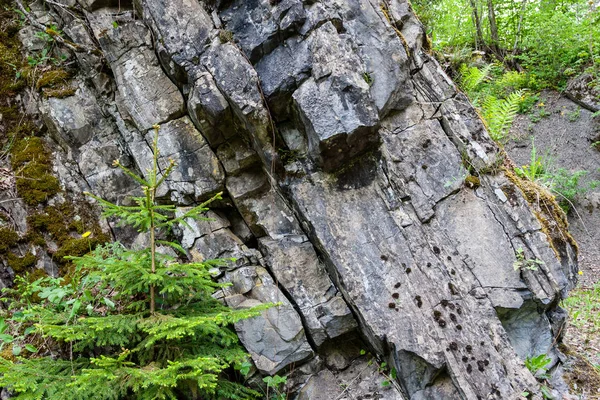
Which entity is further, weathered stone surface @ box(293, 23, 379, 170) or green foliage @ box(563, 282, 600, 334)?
green foliage @ box(563, 282, 600, 334)

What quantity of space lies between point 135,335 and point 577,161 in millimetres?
10471

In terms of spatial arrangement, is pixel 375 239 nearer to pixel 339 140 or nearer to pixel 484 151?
pixel 339 140

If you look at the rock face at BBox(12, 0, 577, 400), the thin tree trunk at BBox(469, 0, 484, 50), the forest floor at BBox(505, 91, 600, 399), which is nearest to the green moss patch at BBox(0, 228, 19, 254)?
the rock face at BBox(12, 0, 577, 400)

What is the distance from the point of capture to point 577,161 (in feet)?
32.1

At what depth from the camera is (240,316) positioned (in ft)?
12.5

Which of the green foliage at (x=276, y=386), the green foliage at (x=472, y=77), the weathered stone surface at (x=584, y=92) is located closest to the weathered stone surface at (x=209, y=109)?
the green foliage at (x=276, y=386)

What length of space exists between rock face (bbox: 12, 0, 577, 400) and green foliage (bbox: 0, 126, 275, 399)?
2.83 ft

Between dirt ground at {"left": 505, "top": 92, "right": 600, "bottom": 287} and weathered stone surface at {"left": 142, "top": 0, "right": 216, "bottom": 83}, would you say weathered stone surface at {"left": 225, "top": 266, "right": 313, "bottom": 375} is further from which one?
dirt ground at {"left": 505, "top": 92, "right": 600, "bottom": 287}

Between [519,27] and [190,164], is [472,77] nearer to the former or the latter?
[519,27]

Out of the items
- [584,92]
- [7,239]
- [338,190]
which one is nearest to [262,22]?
[338,190]

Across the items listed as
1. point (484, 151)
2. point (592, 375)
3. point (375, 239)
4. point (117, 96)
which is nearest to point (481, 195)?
point (484, 151)

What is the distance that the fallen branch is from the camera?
5.98 m

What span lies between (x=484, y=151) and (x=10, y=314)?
6279 mm

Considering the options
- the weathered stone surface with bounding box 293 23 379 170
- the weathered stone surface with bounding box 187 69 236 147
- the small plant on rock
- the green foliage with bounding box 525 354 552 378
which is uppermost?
the weathered stone surface with bounding box 187 69 236 147
